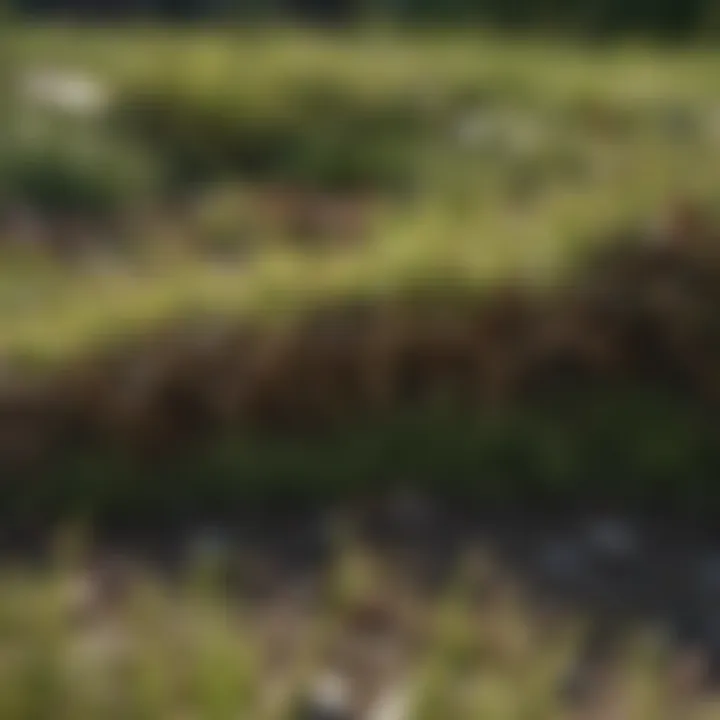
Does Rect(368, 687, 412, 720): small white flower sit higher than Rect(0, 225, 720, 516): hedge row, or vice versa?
Rect(0, 225, 720, 516): hedge row

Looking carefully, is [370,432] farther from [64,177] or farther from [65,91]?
[65,91]

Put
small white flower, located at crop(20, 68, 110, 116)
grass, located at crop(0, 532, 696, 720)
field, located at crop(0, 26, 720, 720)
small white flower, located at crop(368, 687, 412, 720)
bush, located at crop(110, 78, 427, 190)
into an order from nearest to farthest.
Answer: grass, located at crop(0, 532, 696, 720)
small white flower, located at crop(368, 687, 412, 720)
field, located at crop(0, 26, 720, 720)
bush, located at crop(110, 78, 427, 190)
small white flower, located at crop(20, 68, 110, 116)

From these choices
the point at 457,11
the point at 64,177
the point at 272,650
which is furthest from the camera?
the point at 457,11

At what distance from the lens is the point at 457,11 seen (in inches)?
343

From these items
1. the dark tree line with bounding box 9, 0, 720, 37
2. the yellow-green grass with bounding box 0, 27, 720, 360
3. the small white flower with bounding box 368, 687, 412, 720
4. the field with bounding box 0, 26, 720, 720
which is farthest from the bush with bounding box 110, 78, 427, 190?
the small white flower with bounding box 368, 687, 412, 720

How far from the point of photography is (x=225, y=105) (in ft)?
22.1

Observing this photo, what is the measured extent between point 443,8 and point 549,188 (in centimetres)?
325

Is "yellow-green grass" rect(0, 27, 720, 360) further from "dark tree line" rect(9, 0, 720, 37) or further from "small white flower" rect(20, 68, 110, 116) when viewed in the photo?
"dark tree line" rect(9, 0, 720, 37)

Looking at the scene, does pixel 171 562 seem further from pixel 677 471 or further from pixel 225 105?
pixel 225 105

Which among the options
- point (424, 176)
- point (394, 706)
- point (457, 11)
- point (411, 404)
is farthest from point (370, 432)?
point (457, 11)

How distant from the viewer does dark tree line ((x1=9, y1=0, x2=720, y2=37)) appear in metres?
8.45

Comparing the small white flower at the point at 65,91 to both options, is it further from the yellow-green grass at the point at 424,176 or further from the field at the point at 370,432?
the field at the point at 370,432

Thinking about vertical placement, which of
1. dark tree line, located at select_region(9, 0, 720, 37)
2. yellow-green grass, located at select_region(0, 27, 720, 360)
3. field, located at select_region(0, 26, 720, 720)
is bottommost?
field, located at select_region(0, 26, 720, 720)

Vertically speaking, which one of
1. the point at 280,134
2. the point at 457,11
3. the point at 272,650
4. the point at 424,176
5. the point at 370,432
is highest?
the point at 457,11
